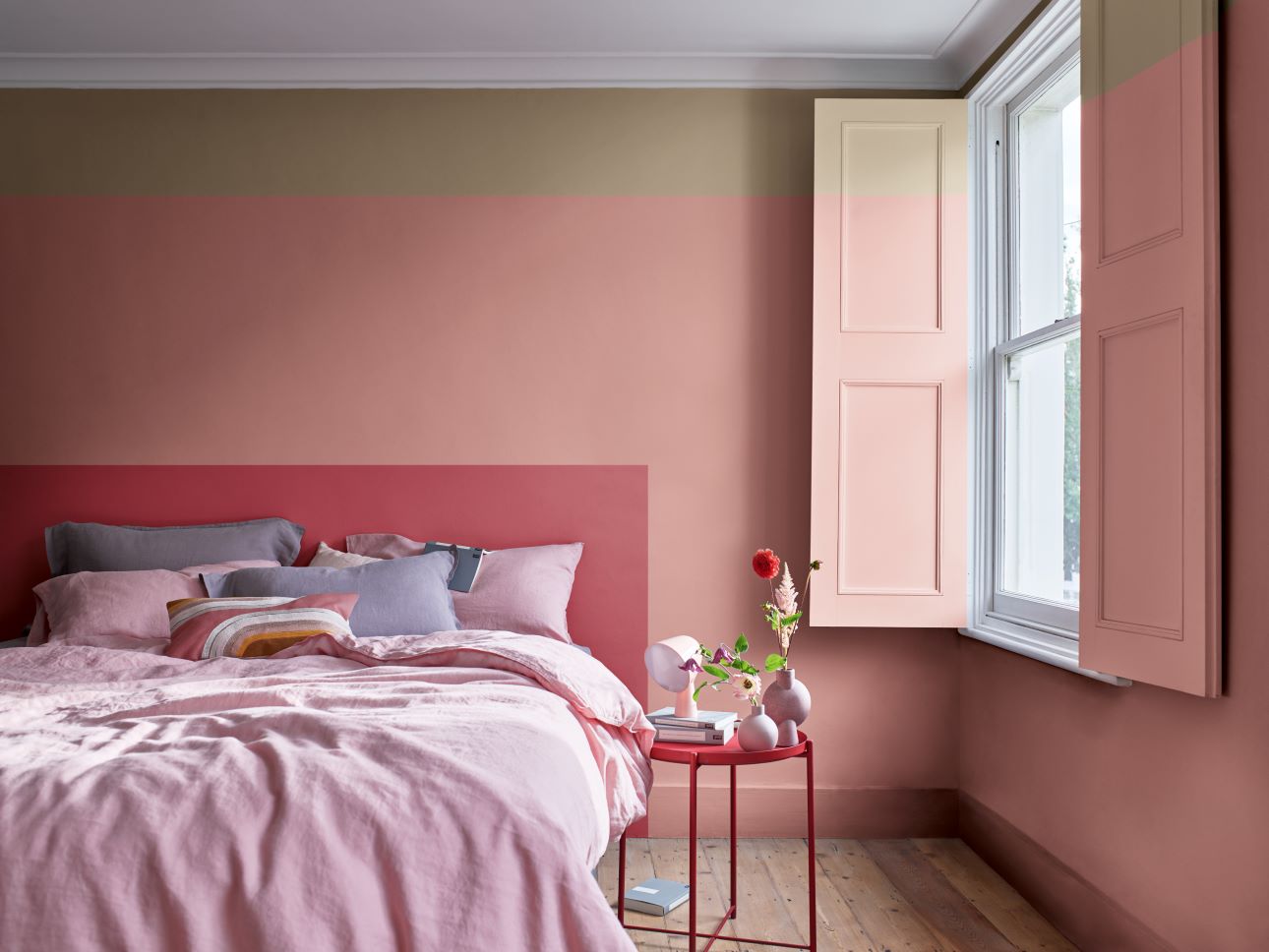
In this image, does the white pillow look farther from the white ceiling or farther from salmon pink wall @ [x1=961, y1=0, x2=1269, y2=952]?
salmon pink wall @ [x1=961, y1=0, x2=1269, y2=952]

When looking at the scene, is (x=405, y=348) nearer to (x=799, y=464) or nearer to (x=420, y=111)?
(x=420, y=111)

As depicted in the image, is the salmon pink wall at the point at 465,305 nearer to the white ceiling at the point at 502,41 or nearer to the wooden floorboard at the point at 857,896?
the white ceiling at the point at 502,41

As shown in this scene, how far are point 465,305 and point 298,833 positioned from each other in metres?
2.61

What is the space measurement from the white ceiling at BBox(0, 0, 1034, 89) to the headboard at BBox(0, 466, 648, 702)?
145 cm

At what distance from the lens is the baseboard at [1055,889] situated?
2.61 meters

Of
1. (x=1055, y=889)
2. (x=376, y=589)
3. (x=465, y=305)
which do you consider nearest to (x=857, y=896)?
(x=1055, y=889)

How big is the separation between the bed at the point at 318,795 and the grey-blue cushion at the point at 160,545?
30.5 inches

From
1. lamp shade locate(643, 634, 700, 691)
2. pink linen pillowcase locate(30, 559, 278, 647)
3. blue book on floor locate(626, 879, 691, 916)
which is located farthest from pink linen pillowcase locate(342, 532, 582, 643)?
blue book on floor locate(626, 879, 691, 916)

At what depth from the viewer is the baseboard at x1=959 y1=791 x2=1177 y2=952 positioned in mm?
2608

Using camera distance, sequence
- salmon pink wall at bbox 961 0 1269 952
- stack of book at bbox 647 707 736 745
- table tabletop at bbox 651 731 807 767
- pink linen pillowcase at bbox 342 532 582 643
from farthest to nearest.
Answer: pink linen pillowcase at bbox 342 532 582 643
stack of book at bbox 647 707 736 745
table tabletop at bbox 651 731 807 767
salmon pink wall at bbox 961 0 1269 952

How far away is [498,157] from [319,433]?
122cm

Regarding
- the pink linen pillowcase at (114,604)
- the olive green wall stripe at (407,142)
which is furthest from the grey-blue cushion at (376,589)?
the olive green wall stripe at (407,142)

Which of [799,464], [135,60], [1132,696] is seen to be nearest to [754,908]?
[1132,696]

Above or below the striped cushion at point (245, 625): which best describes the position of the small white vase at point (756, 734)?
below
